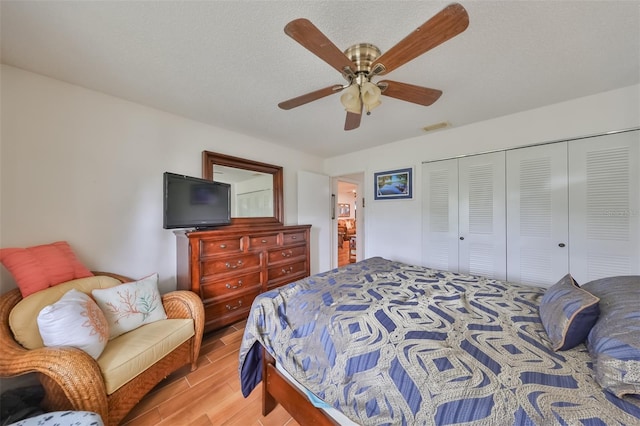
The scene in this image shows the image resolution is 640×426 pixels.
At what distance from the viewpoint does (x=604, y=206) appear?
1.94 m

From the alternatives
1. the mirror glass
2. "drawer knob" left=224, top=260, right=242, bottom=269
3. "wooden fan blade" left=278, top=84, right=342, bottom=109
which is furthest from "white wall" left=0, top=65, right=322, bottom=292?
"wooden fan blade" left=278, top=84, right=342, bottom=109

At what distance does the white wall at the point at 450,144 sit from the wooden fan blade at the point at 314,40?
2171 mm

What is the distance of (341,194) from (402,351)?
8.12 meters

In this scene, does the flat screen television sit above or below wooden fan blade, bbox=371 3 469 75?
below

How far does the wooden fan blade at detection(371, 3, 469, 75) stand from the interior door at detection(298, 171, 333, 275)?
254cm

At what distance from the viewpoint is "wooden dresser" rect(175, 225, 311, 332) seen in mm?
2129

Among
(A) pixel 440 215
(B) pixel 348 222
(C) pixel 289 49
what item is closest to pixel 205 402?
(C) pixel 289 49

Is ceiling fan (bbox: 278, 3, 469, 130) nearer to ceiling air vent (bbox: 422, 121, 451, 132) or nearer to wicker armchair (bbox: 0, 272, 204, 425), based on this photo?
ceiling air vent (bbox: 422, 121, 451, 132)

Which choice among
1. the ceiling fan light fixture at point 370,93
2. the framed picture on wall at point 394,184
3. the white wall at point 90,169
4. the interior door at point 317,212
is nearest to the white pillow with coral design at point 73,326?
the white wall at point 90,169

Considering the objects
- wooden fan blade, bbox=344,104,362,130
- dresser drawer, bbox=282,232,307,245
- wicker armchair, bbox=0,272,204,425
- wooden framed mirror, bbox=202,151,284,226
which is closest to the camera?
wicker armchair, bbox=0,272,204,425

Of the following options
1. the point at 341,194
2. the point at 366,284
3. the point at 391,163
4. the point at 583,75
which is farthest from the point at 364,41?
the point at 341,194

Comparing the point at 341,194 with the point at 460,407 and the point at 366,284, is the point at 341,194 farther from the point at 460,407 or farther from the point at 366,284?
the point at 460,407

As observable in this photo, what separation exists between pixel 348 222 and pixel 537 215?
682cm

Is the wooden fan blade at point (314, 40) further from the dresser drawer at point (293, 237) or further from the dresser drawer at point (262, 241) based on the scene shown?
the dresser drawer at point (293, 237)
